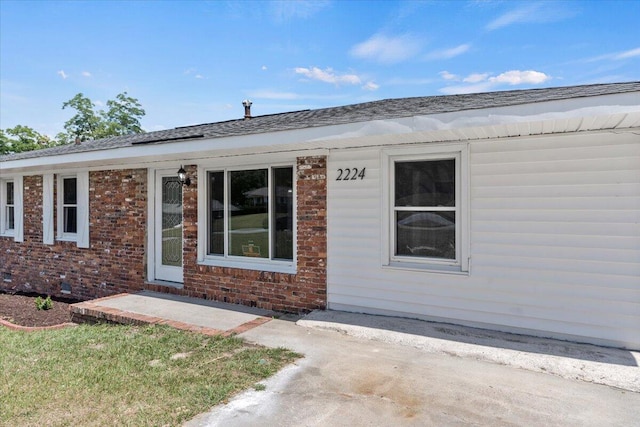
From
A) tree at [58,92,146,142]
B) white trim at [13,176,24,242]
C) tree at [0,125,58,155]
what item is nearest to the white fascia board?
white trim at [13,176,24,242]

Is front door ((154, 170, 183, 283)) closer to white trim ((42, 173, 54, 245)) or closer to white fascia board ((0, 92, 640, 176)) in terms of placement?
white fascia board ((0, 92, 640, 176))

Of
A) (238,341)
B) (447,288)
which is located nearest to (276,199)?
(238,341)

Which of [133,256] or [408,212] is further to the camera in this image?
[133,256]

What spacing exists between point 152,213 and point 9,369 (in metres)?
3.89

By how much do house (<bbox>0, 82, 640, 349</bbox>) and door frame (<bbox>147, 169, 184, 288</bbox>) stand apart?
2cm

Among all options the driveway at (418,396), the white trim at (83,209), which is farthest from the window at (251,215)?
the white trim at (83,209)

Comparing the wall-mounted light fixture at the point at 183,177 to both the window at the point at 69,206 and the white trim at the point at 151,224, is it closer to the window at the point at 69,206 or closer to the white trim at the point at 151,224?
the white trim at the point at 151,224

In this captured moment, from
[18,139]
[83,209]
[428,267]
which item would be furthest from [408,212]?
[18,139]

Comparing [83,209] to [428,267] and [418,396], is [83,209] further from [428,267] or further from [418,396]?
[418,396]

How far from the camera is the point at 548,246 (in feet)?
14.8

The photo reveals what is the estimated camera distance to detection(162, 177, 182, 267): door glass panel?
744 cm

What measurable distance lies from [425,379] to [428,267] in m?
1.85

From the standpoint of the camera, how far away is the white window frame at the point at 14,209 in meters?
9.66

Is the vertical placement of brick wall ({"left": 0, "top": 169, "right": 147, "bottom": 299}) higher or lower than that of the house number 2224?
lower
